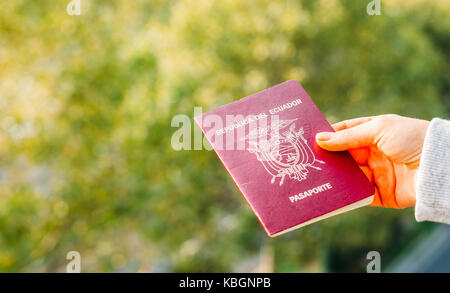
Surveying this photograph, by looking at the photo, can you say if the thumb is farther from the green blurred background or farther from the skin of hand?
the green blurred background

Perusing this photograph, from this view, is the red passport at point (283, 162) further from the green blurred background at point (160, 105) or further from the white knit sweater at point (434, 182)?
the green blurred background at point (160, 105)

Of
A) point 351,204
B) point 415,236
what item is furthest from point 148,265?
point 415,236

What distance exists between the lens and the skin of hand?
1403mm

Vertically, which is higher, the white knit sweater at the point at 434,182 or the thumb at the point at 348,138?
the thumb at the point at 348,138

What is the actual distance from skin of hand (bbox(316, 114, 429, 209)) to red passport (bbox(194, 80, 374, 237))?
6 centimetres

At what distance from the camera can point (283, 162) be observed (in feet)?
4.49

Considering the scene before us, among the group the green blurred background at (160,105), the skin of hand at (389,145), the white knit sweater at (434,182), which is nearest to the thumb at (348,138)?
the skin of hand at (389,145)

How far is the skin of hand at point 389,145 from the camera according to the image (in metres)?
1.40

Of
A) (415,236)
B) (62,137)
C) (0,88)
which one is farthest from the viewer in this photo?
(415,236)

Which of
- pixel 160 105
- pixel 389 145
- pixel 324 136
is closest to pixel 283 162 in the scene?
pixel 324 136

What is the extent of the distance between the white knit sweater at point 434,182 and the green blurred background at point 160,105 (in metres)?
2.58

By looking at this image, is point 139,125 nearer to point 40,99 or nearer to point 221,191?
point 40,99

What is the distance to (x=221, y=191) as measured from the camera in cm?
446

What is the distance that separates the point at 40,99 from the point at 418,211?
9.53ft
